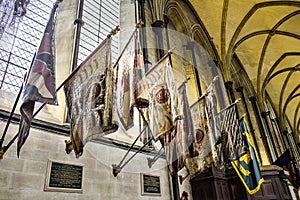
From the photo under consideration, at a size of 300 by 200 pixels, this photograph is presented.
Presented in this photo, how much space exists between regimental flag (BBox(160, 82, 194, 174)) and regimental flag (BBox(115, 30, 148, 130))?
0.79 m

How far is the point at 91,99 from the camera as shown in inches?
135

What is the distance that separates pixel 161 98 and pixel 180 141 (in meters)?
0.97

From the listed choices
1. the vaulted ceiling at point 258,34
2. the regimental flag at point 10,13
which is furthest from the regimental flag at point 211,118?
the vaulted ceiling at point 258,34

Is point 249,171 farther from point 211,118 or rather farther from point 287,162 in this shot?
point 287,162

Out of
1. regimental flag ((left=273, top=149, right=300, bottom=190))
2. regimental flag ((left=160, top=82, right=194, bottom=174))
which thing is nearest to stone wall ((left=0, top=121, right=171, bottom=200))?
regimental flag ((left=160, top=82, right=194, bottom=174))

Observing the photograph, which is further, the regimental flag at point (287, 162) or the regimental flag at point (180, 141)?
the regimental flag at point (287, 162)

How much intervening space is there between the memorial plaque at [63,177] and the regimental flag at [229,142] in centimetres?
320

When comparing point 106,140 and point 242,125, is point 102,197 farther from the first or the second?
point 242,125

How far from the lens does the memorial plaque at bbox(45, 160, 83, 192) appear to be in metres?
3.77

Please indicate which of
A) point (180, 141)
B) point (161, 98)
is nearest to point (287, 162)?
point (180, 141)

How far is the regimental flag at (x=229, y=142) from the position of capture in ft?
18.9

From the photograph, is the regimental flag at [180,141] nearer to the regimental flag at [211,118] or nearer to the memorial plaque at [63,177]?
the regimental flag at [211,118]

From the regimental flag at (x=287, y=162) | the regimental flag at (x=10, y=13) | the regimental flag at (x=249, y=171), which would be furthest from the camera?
the regimental flag at (x=287, y=162)

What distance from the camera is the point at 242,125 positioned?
7.22 m
